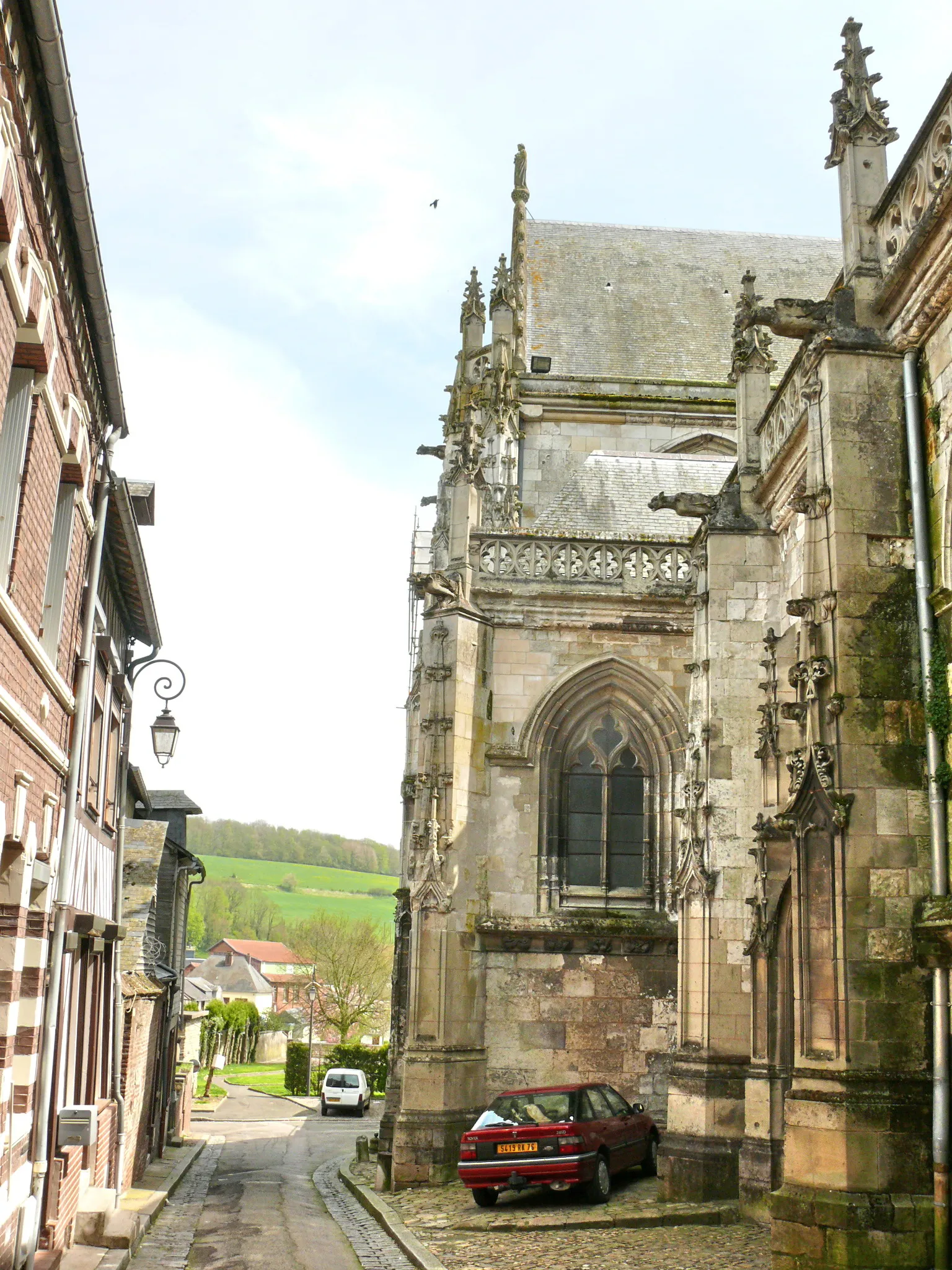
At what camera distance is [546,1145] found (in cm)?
1338

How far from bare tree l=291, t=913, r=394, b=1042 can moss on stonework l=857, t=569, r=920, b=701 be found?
49136mm

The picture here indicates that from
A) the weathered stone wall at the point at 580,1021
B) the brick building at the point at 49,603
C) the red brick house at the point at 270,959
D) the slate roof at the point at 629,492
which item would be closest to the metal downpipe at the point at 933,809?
the brick building at the point at 49,603

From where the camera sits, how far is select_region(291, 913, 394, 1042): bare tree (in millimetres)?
57906

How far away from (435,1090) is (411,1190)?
1.19 metres

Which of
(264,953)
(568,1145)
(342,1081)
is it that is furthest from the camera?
(264,953)

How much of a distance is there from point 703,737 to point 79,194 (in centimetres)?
882

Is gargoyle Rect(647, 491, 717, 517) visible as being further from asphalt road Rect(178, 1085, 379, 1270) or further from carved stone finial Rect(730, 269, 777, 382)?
asphalt road Rect(178, 1085, 379, 1270)

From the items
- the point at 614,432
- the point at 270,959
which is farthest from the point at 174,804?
the point at 270,959

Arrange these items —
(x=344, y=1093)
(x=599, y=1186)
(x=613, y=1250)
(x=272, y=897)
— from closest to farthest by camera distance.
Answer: (x=613, y=1250)
(x=599, y=1186)
(x=344, y=1093)
(x=272, y=897)

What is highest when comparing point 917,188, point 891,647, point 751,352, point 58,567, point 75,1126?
point 751,352

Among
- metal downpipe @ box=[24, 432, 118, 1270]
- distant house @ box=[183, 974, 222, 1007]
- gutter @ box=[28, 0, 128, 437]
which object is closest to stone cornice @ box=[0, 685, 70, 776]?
metal downpipe @ box=[24, 432, 118, 1270]

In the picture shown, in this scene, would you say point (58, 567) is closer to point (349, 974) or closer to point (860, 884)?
point (860, 884)

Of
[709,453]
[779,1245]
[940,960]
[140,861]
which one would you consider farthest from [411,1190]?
[709,453]

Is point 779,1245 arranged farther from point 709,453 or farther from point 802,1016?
point 709,453
